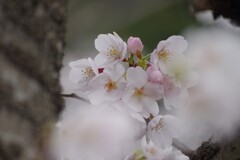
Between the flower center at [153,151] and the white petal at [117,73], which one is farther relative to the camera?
the flower center at [153,151]

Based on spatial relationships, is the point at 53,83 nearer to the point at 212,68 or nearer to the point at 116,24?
the point at 212,68

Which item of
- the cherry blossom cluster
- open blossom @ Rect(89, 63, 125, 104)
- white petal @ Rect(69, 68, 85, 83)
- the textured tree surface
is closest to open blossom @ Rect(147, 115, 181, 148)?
the cherry blossom cluster

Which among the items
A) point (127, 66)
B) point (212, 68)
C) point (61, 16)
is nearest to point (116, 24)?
point (212, 68)

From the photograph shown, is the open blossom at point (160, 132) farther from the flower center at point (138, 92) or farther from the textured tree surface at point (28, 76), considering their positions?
the textured tree surface at point (28, 76)

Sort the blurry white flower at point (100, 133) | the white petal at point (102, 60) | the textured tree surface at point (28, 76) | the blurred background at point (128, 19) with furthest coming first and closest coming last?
the blurred background at point (128, 19) → the white petal at point (102, 60) → the blurry white flower at point (100, 133) → the textured tree surface at point (28, 76)

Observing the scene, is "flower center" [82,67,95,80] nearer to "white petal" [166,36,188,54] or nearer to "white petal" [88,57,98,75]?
"white petal" [88,57,98,75]

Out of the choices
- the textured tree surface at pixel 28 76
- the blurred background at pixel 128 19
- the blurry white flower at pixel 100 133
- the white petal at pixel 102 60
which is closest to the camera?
the textured tree surface at pixel 28 76

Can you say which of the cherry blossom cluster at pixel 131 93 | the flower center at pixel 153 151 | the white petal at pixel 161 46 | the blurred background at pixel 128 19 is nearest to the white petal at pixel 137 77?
the cherry blossom cluster at pixel 131 93
